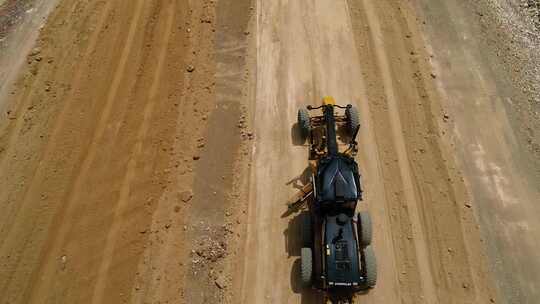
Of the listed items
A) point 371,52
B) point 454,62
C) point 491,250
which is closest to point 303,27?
point 371,52

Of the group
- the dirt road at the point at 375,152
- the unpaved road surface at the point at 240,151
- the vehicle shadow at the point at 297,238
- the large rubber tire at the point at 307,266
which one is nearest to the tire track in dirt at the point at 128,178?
the unpaved road surface at the point at 240,151

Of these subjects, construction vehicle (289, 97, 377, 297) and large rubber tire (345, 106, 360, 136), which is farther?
large rubber tire (345, 106, 360, 136)

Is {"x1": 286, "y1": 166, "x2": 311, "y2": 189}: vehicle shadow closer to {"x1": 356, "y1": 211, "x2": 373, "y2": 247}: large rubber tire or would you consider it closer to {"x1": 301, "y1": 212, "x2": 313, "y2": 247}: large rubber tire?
{"x1": 301, "y1": 212, "x2": 313, "y2": 247}: large rubber tire

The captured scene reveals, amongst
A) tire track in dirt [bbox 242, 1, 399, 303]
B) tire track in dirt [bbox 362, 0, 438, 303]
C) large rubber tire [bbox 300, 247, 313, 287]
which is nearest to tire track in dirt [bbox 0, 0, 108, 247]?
tire track in dirt [bbox 242, 1, 399, 303]

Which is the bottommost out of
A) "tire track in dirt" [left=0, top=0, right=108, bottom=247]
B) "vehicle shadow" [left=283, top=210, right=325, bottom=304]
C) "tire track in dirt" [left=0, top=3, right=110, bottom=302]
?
"vehicle shadow" [left=283, top=210, right=325, bottom=304]

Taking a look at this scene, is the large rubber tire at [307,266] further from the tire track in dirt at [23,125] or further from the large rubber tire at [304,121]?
the tire track in dirt at [23,125]

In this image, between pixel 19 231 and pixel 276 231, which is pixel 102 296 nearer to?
pixel 19 231

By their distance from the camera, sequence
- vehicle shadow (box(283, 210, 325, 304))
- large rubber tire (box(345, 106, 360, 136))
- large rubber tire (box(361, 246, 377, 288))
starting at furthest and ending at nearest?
large rubber tire (box(345, 106, 360, 136))
vehicle shadow (box(283, 210, 325, 304))
large rubber tire (box(361, 246, 377, 288))
